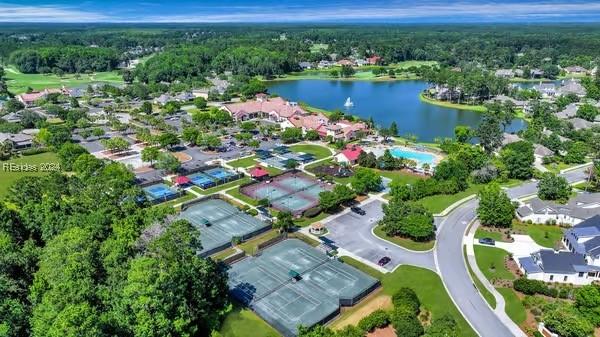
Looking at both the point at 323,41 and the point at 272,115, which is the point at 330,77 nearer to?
the point at 272,115

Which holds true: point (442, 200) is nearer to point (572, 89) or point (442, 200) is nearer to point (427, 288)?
point (427, 288)

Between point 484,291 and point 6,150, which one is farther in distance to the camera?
point 6,150

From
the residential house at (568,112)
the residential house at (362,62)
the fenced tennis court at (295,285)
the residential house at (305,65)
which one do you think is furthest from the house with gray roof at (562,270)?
the residential house at (362,62)

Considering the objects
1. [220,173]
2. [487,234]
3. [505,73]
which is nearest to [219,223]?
[220,173]

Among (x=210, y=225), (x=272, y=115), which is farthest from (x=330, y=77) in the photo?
(x=210, y=225)

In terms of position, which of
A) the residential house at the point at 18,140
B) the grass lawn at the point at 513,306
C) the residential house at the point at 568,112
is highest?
the residential house at the point at 568,112

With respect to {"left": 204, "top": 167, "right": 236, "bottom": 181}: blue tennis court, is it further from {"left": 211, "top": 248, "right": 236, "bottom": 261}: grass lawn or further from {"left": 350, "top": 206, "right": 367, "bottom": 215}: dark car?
{"left": 350, "top": 206, "right": 367, "bottom": 215}: dark car

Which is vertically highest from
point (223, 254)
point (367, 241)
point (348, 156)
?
point (348, 156)

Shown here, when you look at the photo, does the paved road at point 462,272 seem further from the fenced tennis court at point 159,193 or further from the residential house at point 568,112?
the residential house at point 568,112
